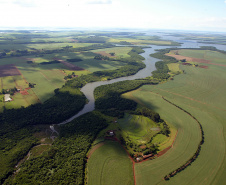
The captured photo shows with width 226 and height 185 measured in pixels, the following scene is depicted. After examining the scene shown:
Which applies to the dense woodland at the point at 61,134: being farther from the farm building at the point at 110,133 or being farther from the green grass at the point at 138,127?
the green grass at the point at 138,127

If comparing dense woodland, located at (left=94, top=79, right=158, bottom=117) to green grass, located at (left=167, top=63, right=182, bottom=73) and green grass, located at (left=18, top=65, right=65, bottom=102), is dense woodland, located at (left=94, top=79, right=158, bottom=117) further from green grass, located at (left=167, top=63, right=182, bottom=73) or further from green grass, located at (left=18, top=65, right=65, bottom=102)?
green grass, located at (left=167, top=63, right=182, bottom=73)

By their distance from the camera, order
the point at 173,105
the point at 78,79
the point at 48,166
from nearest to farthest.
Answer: the point at 48,166
the point at 173,105
the point at 78,79

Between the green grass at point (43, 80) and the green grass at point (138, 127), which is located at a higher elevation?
the green grass at point (138, 127)

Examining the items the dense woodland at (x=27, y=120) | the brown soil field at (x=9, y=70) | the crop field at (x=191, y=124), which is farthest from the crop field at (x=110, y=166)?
the brown soil field at (x=9, y=70)

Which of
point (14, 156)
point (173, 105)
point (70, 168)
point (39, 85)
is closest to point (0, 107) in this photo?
point (39, 85)

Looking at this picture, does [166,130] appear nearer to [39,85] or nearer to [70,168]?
[70,168]

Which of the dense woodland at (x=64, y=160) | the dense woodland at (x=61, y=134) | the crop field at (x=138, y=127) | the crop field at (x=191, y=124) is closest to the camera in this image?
the dense woodland at (x=64, y=160)

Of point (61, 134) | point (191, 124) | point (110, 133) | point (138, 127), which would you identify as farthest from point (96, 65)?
point (191, 124)
